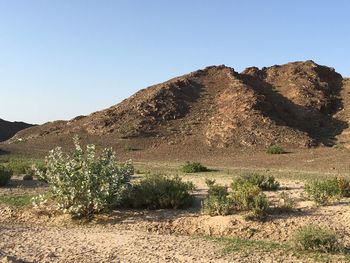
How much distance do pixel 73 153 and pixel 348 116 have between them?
4792 cm

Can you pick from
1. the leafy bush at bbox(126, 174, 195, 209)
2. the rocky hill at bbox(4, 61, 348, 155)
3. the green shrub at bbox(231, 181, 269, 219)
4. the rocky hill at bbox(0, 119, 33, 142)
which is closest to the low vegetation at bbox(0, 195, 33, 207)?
the leafy bush at bbox(126, 174, 195, 209)

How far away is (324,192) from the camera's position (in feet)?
44.0

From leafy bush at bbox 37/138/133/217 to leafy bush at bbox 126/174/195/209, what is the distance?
0.46 meters

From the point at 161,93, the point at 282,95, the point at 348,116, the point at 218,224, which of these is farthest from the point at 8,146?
the point at 218,224

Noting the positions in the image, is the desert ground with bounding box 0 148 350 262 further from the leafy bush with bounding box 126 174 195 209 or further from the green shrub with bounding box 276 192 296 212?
the leafy bush with bounding box 126 174 195 209

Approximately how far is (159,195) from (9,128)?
262 ft

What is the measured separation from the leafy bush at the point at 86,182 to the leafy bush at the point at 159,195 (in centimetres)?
46

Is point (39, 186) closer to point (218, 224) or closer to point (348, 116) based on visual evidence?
point (218, 224)

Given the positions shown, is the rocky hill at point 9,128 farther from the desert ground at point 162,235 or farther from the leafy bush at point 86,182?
the desert ground at point 162,235

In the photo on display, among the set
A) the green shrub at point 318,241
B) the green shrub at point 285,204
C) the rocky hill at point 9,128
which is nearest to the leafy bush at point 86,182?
the green shrub at point 285,204

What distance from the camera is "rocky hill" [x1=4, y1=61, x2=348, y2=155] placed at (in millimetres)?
49241

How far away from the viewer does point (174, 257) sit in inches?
351

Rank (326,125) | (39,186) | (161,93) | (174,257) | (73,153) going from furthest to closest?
1. (161,93)
2. (326,125)
3. (39,186)
4. (73,153)
5. (174,257)

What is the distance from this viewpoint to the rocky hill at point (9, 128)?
8170cm
